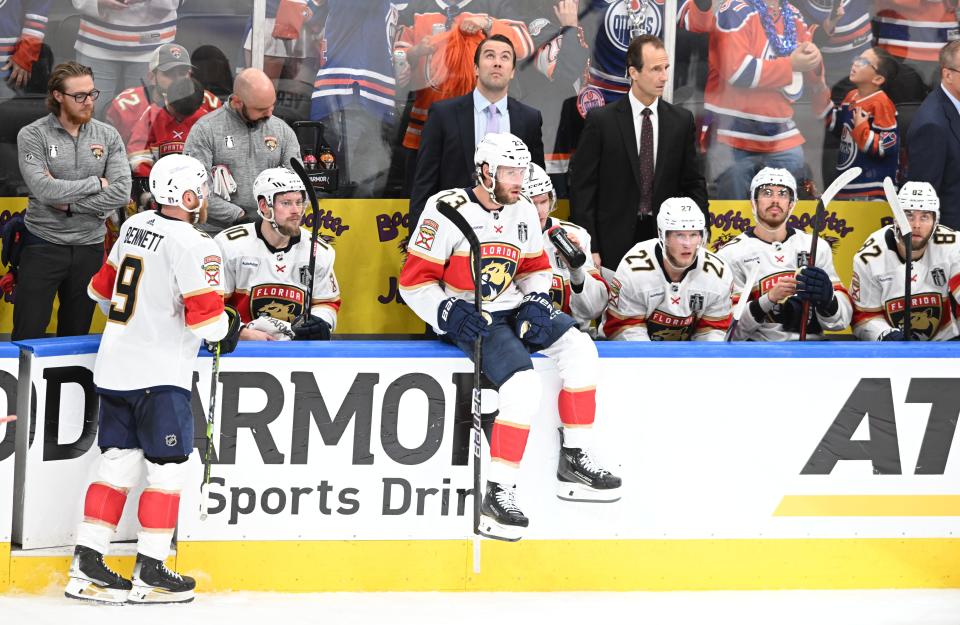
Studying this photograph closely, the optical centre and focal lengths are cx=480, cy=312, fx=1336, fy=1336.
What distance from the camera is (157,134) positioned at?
6555 mm

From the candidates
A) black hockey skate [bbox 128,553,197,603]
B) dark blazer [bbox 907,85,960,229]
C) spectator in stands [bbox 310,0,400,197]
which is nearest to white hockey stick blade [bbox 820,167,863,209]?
dark blazer [bbox 907,85,960,229]

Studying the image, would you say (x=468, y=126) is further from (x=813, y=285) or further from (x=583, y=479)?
(x=583, y=479)

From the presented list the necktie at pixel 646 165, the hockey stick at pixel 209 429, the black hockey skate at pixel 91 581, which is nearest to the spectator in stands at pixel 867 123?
the necktie at pixel 646 165

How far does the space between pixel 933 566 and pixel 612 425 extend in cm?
131

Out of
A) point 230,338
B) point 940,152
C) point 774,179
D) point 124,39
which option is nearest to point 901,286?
point 774,179

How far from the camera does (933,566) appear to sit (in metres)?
4.91

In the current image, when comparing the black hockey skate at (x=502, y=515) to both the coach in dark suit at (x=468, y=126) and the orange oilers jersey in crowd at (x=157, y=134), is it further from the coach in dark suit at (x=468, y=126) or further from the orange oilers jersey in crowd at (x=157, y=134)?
the orange oilers jersey in crowd at (x=157, y=134)

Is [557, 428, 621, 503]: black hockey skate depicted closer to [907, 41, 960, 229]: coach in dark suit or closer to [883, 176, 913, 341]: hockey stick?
[883, 176, 913, 341]: hockey stick

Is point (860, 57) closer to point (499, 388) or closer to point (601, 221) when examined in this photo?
point (601, 221)

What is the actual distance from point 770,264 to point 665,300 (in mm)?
711

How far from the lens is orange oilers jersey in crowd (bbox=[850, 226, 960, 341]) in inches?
227

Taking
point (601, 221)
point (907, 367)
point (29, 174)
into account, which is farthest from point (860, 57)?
point (29, 174)

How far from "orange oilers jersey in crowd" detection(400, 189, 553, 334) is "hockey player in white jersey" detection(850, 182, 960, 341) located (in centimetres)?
168

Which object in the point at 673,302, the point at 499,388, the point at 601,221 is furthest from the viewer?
the point at 601,221
